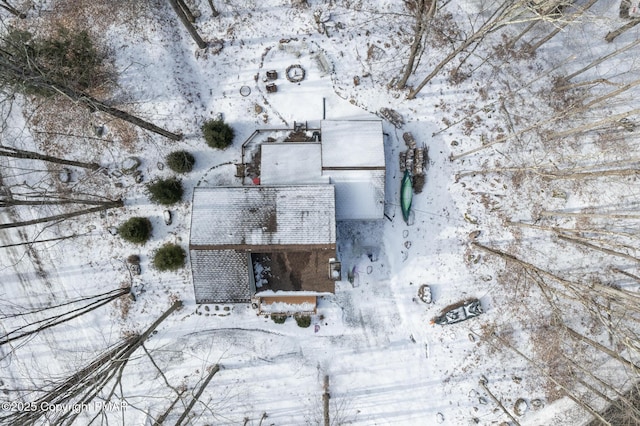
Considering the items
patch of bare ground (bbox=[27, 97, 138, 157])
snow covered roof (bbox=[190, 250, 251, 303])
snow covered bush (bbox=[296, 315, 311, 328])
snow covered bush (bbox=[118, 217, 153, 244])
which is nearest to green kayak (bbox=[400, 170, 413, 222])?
snow covered bush (bbox=[296, 315, 311, 328])

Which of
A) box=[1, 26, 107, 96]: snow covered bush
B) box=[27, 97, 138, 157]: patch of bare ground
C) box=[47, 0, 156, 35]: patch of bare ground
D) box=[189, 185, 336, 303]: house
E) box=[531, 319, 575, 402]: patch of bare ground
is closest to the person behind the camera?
box=[189, 185, 336, 303]: house

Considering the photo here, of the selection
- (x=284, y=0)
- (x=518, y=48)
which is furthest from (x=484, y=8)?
(x=284, y=0)

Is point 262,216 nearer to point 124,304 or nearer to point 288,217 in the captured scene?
point 288,217

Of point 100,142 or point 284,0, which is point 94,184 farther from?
point 284,0

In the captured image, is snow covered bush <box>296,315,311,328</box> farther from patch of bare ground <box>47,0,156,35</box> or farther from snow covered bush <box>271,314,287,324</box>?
patch of bare ground <box>47,0,156,35</box>

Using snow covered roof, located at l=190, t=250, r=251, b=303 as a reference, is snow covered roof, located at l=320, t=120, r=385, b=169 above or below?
above

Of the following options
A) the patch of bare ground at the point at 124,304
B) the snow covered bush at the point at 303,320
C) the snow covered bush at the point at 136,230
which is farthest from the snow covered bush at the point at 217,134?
the snow covered bush at the point at 303,320

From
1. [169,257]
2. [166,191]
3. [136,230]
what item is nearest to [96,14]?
[166,191]
